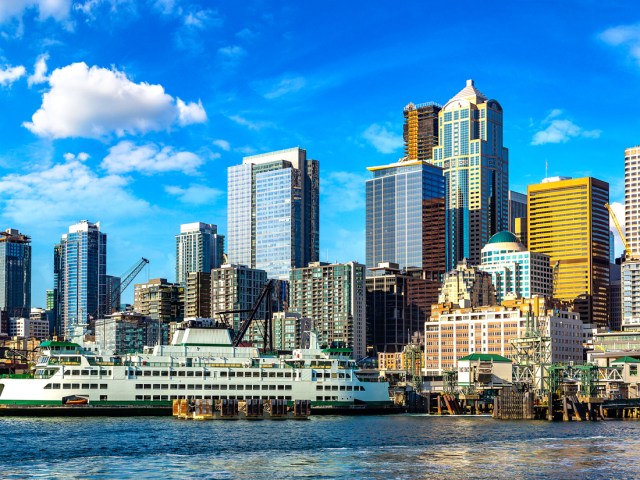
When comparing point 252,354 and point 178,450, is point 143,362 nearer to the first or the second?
point 252,354

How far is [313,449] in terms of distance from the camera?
4304 inches

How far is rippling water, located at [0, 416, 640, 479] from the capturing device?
92.2 meters

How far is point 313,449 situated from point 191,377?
63678 mm

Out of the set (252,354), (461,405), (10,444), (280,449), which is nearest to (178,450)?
(280,449)

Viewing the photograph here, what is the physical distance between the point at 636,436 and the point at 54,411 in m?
81.8

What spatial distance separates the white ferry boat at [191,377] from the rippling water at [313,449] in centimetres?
1427

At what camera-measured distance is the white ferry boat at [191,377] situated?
163 meters

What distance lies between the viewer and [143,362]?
169m

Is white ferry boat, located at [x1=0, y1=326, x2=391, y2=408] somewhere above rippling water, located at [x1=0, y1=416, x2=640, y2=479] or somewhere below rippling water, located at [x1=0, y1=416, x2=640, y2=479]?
above

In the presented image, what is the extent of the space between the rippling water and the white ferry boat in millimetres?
14273

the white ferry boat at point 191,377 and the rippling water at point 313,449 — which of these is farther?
the white ferry boat at point 191,377

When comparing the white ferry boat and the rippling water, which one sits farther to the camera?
the white ferry boat

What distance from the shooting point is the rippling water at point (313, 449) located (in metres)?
92.2

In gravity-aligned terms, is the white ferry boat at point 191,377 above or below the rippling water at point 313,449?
above
